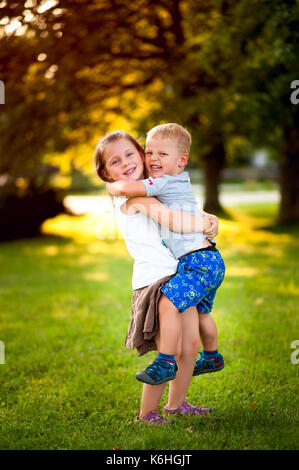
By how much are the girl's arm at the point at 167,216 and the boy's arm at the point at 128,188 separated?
77mm

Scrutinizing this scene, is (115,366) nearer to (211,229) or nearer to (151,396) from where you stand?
(151,396)

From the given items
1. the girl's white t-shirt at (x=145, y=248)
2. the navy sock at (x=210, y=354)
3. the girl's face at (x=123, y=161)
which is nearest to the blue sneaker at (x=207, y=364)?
the navy sock at (x=210, y=354)

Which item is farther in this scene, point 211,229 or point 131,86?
point 131,86

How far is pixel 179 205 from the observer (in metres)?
3.19

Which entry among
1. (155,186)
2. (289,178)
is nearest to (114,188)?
(155,186)

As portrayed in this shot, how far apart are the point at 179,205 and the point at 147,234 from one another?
266mm

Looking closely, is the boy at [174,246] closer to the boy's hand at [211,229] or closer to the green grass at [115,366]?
the boy's hand at [211,229]

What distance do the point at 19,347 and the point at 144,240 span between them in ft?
8.76

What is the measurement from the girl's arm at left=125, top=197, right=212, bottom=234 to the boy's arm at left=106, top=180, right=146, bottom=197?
8cm

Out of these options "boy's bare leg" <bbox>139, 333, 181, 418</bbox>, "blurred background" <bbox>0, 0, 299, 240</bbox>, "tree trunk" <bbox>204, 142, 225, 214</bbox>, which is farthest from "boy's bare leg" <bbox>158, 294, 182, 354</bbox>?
"tree trunk" <bbox>204, 142, 225, 214</bbox>

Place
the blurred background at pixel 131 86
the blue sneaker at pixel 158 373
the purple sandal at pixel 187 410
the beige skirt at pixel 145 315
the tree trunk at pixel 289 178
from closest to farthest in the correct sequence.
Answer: the blue sneaker at pixel 158 373, the beige skirt at pixel 145 315, the purple sandal at pixel 187 410, the blurred background at pixel 131 86, the tree trunk at pixel 289 178

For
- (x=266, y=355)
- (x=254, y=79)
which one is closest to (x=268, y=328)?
(x=266, y=355)

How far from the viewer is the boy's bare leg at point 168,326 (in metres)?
3.08

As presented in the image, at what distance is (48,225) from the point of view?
18.2 meters
